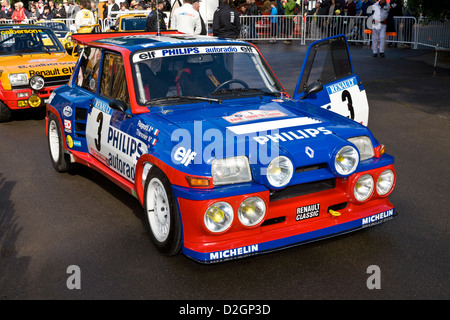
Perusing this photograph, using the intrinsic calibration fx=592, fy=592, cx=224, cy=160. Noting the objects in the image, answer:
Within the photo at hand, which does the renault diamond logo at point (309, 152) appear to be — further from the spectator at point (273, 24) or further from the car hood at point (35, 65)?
the spectator at point (273, 24)

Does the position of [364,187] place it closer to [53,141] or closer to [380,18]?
[53,141]

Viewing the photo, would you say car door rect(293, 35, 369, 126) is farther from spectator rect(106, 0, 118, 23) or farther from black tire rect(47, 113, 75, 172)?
spectator rect(106, 0, 118, 23)

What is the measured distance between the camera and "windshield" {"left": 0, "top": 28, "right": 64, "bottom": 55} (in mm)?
11766

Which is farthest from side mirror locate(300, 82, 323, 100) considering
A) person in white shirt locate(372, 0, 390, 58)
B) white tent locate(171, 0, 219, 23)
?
white tent locate(171, 0, 219, 23)

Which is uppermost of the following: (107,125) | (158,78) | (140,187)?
(158,78)

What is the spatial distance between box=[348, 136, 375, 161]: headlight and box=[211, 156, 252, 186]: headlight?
1038 mm

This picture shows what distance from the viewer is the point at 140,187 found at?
520cm

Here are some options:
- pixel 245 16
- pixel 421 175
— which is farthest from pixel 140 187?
pixel 245 16

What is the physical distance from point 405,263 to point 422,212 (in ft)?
4.24

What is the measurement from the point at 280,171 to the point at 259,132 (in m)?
0.46

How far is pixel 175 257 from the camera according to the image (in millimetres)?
4855

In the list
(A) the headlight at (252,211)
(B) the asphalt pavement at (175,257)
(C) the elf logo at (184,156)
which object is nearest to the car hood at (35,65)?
(B) the asphalt pavement at (175,257)

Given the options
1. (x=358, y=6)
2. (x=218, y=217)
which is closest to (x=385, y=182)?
(x=218, y=217)
